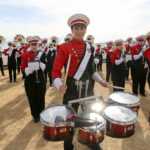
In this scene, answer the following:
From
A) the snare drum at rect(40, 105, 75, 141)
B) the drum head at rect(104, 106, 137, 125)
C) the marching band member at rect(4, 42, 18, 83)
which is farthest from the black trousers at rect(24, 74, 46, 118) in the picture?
the marching band member at rect(4, 42, 18, 83)

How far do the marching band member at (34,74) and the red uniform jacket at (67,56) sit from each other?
4.69ft

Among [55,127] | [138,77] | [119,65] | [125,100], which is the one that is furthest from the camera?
[138,77]

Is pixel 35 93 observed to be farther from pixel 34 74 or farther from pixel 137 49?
pixel 137 49

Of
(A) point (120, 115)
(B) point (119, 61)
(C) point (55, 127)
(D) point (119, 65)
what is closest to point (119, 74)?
(D) point (119, 65)

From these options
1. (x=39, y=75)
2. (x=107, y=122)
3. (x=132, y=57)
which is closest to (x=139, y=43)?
(x=132, y=57)

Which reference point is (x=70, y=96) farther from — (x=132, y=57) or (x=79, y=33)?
(x=132, y=57)

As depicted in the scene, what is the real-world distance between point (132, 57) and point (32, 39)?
3729 mm

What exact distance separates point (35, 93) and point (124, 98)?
235cm

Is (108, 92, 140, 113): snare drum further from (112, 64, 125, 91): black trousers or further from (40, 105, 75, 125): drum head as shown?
(112, 64, 125, 91): black trousers

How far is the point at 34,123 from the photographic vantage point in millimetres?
3879

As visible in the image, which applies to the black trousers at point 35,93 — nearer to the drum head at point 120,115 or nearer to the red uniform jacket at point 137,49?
the drum head at point 120,115

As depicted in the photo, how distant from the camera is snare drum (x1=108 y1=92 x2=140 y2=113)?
2301 millimetres

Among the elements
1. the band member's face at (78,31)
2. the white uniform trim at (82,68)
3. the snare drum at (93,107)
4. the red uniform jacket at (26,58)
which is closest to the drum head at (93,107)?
the snare drum at (93,107)

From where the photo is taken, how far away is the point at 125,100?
2480 mm
